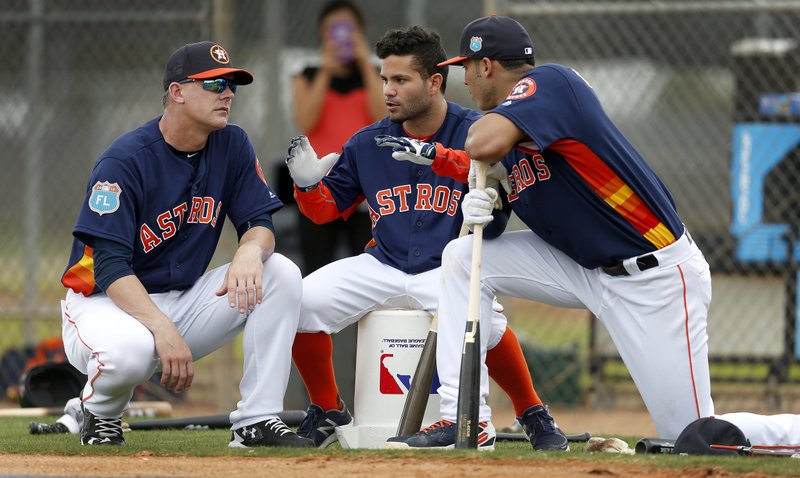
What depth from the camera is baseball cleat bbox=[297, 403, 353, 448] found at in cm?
478

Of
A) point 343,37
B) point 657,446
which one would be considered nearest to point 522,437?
point 657,446

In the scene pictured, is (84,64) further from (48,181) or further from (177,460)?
(177,460)

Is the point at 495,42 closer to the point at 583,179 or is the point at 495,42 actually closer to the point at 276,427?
the point at 583,179

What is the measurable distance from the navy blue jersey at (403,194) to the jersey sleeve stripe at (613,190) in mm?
767

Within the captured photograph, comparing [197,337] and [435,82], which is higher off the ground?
[435,82]

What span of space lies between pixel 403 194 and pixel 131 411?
2.11m

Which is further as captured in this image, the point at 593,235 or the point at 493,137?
the point at 593,235

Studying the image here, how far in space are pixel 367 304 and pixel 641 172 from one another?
47.6 inches

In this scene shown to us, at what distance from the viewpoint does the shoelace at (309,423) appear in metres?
4.80

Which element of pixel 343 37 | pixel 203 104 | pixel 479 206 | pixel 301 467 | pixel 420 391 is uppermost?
pixel 343 37

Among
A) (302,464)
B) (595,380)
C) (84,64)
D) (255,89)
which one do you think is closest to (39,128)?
(84,64)

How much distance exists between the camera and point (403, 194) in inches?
194

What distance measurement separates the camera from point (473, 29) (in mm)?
4379

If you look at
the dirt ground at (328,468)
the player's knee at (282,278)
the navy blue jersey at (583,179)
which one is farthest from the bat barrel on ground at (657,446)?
the player's knee at (282,278)
